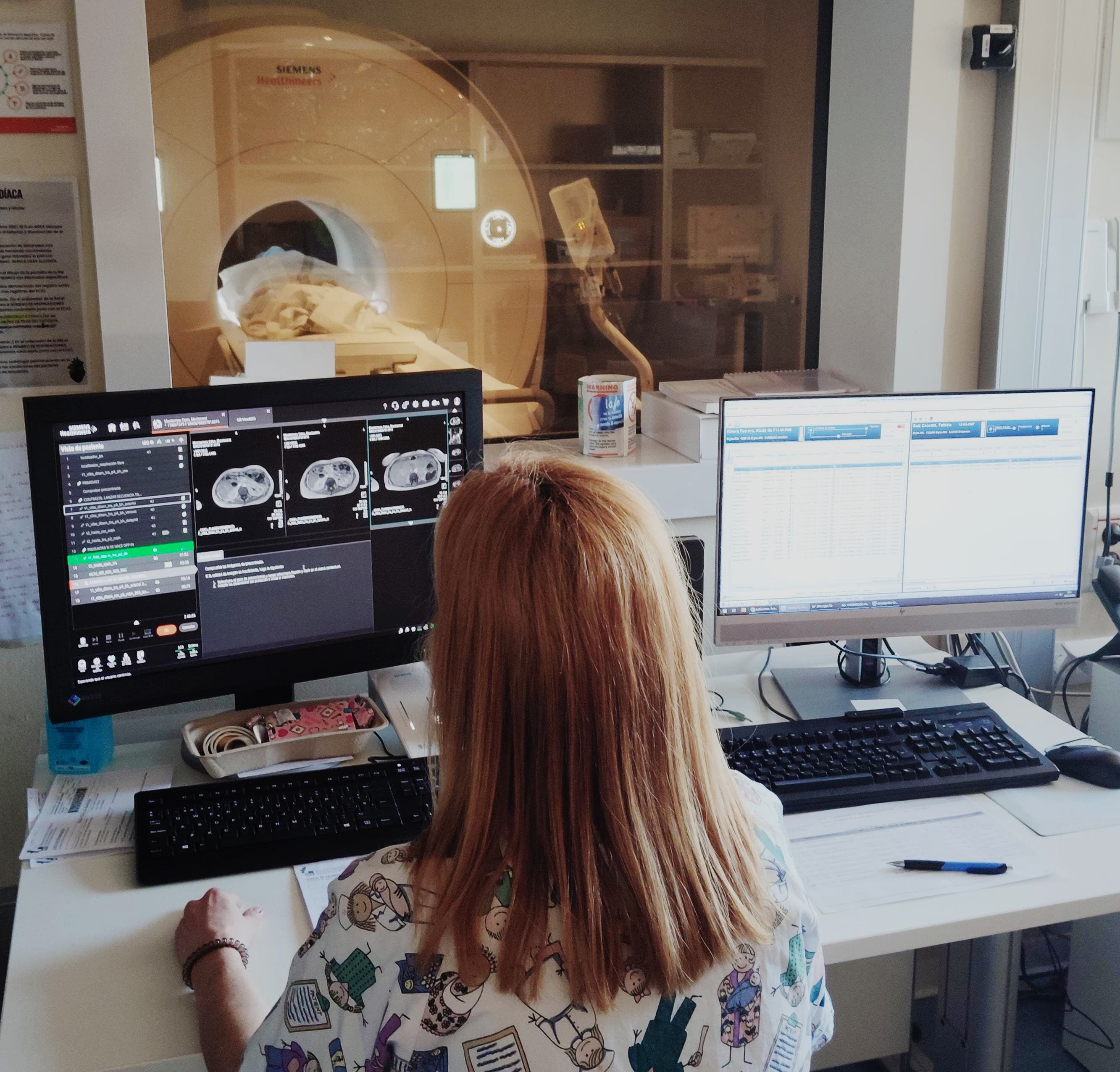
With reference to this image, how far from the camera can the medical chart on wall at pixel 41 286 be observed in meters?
1.47

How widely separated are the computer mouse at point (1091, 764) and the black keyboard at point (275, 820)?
76cm

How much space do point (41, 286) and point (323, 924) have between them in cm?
101

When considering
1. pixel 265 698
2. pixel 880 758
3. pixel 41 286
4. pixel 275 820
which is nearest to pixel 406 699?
pixel 265 698

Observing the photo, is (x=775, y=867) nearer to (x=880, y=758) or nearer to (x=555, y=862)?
(x=555, y=862)

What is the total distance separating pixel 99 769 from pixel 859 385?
1.37m

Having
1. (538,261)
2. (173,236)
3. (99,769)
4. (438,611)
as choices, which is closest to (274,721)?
(99,769)

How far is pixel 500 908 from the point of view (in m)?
0.79

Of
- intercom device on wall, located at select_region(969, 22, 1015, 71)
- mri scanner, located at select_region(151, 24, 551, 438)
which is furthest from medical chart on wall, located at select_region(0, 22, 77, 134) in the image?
intercom device on wall, located at select_region(969, 22, 1015, 71)

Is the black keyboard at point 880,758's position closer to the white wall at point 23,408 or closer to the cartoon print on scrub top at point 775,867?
the cartoon print on scrub top at point 775,867

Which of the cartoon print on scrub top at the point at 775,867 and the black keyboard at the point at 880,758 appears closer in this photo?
the cartoon print on scrub top at the point at 775,867

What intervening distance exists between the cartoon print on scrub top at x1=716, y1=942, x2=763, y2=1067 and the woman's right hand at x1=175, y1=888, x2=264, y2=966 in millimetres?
466

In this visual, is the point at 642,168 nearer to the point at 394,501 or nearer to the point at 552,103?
the point at 552,103

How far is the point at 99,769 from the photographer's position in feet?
4.70

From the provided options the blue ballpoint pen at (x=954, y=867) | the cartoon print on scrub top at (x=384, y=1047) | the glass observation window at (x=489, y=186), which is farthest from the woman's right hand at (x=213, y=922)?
the glass observation window at (x=489, y=186)
